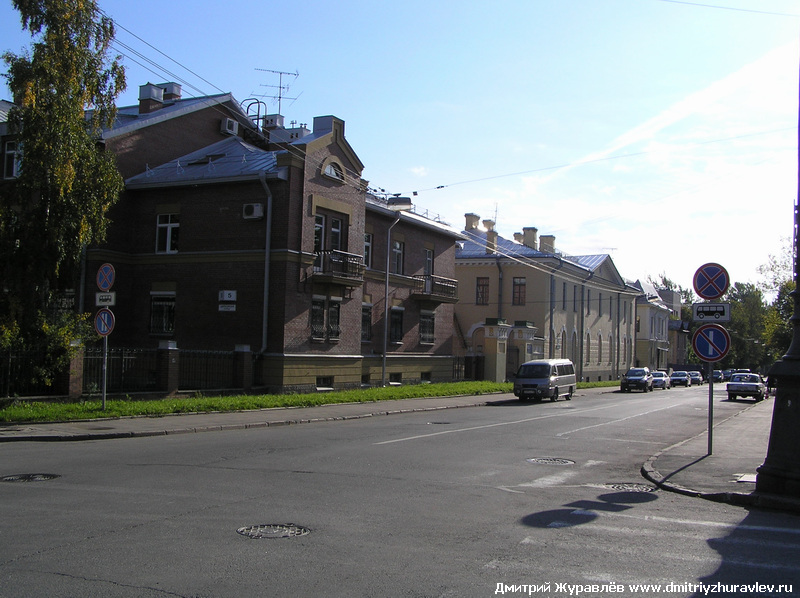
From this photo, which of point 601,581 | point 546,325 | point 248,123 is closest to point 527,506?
point 601,581

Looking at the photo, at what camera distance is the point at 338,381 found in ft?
96.5

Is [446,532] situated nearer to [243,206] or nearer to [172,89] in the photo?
[243,206]

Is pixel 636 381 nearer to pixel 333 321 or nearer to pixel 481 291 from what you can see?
pixel 481 291

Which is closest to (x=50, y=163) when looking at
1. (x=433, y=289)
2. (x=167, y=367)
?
(x=167, y=367)

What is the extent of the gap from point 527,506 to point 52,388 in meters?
15.1

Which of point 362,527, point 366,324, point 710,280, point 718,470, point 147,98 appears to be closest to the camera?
point 362,527

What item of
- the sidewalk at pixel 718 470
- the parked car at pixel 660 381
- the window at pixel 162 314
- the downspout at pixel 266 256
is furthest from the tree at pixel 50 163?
the parked car at pixel 660 381

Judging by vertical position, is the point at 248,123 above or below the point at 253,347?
above

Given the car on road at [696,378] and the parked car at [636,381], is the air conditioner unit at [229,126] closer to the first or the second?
the parked car at [636,381]

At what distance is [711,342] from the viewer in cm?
1329

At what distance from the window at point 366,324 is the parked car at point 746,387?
23197 mm

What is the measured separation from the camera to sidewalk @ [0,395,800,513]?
10180mm

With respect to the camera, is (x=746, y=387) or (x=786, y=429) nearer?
(x=786, y=429)

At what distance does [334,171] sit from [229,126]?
8.45 metres
